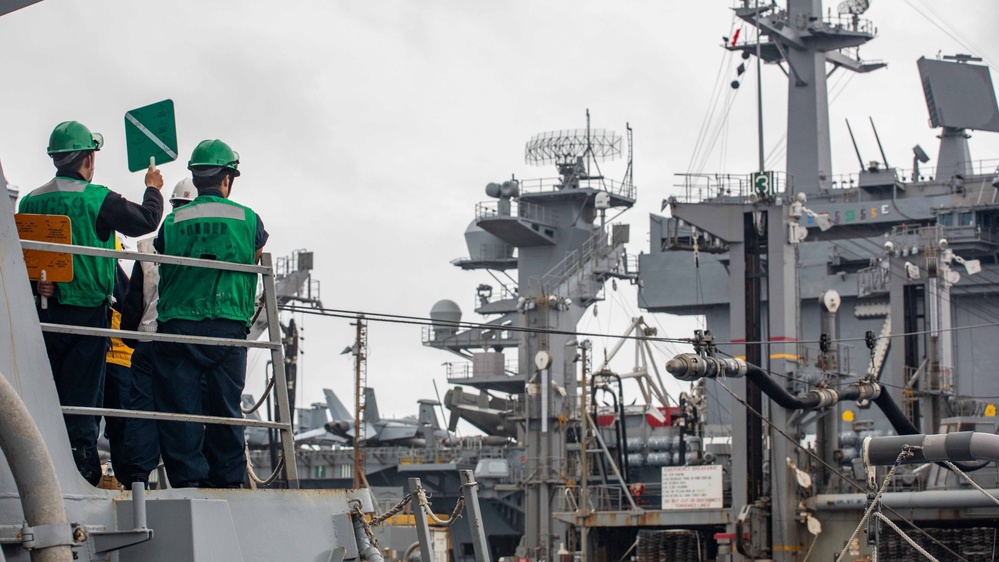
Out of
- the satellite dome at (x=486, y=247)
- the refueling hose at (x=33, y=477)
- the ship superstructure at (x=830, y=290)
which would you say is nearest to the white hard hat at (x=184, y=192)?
the refueling hose at (x=33, y=477)

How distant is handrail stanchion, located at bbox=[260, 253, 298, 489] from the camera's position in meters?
5.48

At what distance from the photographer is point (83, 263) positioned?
5516 mm

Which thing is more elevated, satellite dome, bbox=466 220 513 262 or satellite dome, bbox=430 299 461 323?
satellite dome, bbox=466 220 513 262

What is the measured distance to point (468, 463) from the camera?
51.9 metres

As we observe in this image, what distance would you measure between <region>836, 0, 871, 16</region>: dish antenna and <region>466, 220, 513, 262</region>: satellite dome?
17535mm

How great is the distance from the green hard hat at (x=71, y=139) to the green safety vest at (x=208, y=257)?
18.5 inches

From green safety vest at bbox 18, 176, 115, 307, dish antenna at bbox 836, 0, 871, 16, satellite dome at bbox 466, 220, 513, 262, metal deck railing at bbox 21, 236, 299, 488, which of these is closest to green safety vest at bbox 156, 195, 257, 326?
metal deck railing at bbox 21, 236, 299, 488

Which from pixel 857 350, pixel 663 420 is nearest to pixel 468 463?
pixel 663 420

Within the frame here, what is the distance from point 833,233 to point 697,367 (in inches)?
1280

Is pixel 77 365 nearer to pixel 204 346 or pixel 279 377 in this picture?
pixel 204 346

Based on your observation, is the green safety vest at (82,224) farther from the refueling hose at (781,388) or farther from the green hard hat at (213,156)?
the refueling hose at (781,388)

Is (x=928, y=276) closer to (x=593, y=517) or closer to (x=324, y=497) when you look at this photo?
(x=593, y=517)

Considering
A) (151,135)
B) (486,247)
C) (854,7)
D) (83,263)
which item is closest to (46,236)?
(83,263)

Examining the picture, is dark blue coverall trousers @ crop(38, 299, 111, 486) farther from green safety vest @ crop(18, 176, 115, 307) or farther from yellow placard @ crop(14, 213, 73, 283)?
yellow placard @ crop(14, 213, 73, 283)
